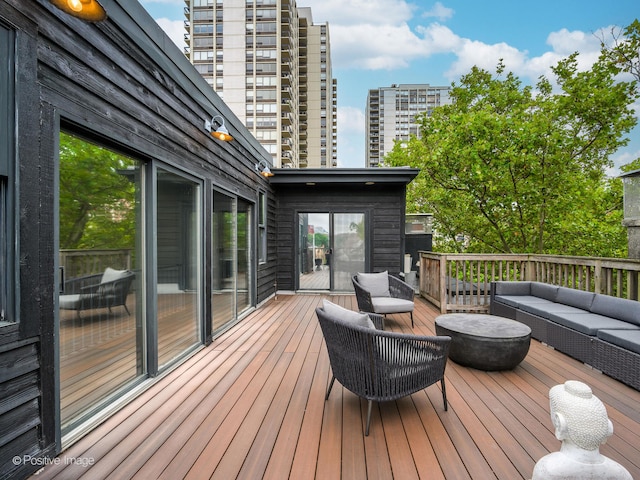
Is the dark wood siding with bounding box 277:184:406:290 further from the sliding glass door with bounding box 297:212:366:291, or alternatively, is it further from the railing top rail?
the railing top rail

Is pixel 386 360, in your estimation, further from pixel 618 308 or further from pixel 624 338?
pixel 618 308

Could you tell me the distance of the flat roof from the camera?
6.46 m

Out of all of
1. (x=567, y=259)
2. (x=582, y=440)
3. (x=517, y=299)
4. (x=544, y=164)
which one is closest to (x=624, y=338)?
(x=517, y=299)

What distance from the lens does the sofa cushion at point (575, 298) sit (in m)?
3.49

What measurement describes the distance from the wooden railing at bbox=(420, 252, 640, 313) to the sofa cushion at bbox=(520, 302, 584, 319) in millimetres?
462

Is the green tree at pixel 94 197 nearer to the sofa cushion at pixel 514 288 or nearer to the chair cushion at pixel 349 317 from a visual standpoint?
the chair cushion at pixel 349 317

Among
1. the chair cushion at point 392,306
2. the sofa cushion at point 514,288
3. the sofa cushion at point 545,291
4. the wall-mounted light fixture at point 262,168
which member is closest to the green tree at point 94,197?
the chair cushion at point 392,306

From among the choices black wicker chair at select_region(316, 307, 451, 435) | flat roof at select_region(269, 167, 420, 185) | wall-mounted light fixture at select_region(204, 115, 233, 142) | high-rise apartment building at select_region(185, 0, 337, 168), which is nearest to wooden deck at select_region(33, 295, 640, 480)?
black wicker chair at select_region(316, 307, 451, 435)

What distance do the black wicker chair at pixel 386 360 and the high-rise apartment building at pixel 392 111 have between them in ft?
206

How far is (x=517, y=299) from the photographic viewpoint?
14.0ft

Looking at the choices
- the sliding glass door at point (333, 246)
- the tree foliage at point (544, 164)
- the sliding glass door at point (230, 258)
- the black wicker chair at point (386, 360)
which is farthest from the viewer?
the sliding glass door at point (333, 246)

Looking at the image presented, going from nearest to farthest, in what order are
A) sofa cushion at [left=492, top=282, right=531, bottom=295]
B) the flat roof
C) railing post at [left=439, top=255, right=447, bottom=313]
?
sofa cushion at [left=492, top=282, right=531, bottom=295], railing post at [left=439, top=255, right=447, bottom=313], the flat roof

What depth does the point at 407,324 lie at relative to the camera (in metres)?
4.53

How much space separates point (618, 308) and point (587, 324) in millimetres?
450
